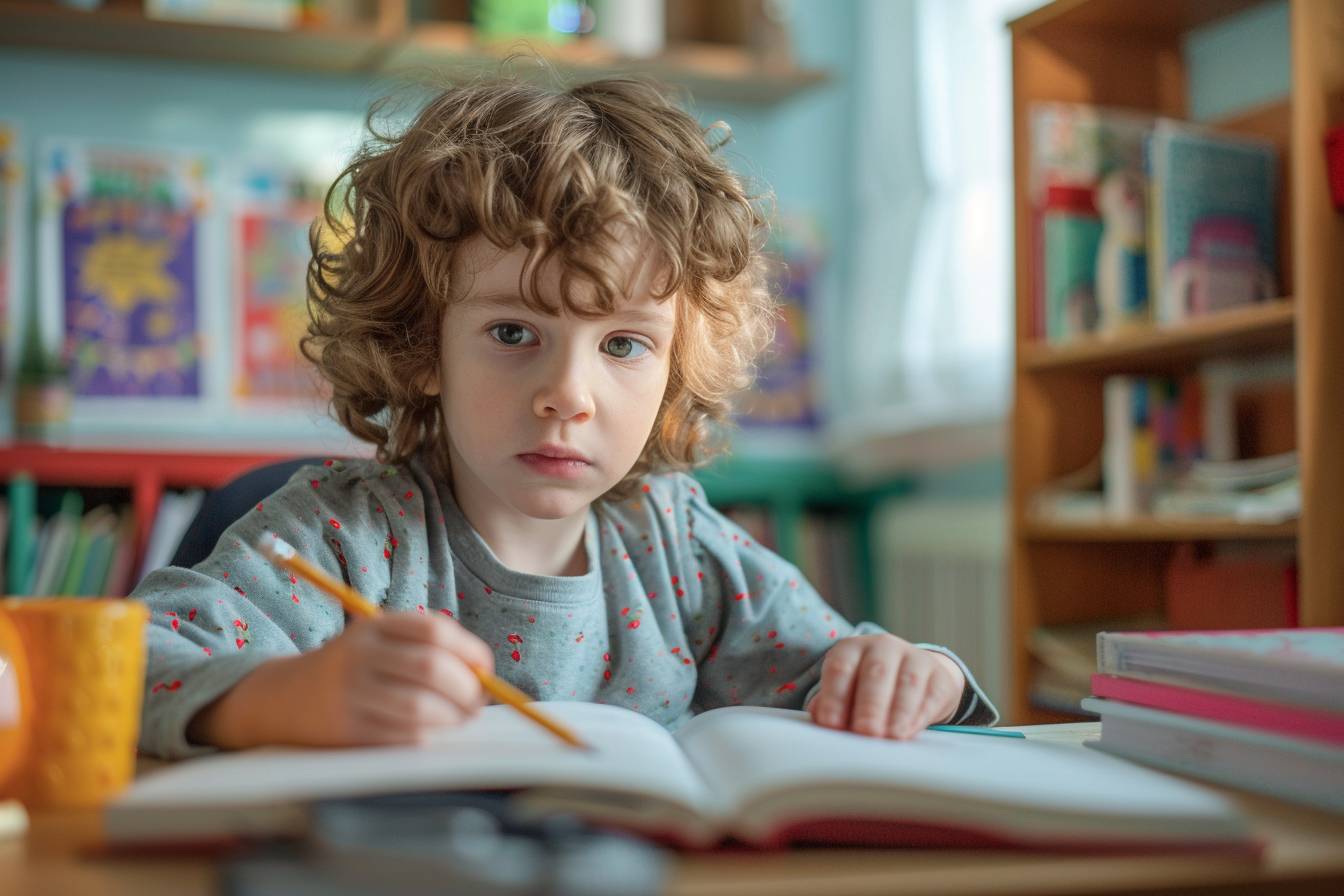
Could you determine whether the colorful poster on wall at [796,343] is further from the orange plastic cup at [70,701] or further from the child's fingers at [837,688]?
the orange plastic cup at [70,701]

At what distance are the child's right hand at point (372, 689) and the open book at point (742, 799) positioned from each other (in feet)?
0.08

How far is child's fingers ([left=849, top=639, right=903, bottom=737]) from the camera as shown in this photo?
71cm

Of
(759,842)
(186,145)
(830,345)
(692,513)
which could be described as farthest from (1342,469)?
(186,145)

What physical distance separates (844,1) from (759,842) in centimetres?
288

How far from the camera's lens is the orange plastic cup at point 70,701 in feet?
1.81

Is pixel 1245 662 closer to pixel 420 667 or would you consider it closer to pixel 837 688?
pixel 837 688

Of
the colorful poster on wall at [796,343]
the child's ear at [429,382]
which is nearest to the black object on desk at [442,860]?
the child's ear at [429,382]

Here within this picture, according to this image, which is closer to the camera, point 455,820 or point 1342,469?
point 455,820

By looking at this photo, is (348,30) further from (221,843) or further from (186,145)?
(221,843)

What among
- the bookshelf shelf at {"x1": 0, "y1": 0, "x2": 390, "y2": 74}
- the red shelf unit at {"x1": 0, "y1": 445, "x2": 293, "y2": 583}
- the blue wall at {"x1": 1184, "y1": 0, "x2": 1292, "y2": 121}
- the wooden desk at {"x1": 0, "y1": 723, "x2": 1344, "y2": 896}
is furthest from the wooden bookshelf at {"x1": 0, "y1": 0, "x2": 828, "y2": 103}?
the wooden desk at {"x1": 0, "y1": 723, "x2": 1344, "y2": 896}

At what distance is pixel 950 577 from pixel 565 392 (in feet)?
5.93

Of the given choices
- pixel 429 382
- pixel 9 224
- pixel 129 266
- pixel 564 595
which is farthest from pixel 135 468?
pixel 564 595

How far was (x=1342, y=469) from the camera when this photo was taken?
1.46m

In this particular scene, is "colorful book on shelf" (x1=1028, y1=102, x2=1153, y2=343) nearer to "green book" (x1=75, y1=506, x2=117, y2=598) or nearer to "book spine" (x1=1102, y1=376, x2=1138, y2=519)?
"book spine" (x1=1102, y1=376, x2=1138, y2=519)
